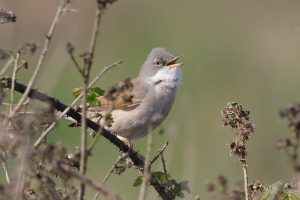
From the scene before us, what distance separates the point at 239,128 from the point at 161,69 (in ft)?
10.2

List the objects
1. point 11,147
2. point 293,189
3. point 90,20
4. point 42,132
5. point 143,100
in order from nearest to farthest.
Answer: point 11,147 → point 42,132 → point 293,189 → point 143,100 → point 90,20

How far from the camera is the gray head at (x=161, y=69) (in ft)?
20.3

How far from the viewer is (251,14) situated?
50.7 feet

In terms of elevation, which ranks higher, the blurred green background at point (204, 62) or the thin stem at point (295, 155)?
the blurred green background at point (204, 62)

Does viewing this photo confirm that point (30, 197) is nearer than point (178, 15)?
Yes

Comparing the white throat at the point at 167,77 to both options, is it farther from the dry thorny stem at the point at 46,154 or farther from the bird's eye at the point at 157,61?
the dry thorny stem at the point at 46,154

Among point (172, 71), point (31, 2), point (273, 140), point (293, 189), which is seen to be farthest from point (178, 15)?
point (293, 189)

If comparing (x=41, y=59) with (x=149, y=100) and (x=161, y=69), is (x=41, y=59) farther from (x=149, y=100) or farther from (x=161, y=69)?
(x=161, y=69)

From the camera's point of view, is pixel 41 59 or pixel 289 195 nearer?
pixel 41 59

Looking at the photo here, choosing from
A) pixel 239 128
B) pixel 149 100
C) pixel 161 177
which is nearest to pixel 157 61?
pixel 149 100

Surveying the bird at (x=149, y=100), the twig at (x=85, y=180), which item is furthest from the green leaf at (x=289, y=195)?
the bird at (x=149, y=100)

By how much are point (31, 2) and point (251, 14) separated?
3436mm

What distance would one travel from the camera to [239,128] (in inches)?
125

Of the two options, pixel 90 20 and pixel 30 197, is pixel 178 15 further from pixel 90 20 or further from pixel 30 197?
pixel 30 197
